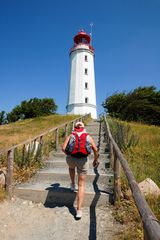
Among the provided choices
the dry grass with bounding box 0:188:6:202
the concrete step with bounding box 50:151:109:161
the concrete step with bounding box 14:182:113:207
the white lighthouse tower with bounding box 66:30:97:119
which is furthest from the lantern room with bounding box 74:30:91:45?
the dry grass with bounding box 0:188:6:202

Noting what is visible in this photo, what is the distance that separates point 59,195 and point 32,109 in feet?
153

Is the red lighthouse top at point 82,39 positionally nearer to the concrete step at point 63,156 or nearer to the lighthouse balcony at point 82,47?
the lighthouse balcony at point 82,47

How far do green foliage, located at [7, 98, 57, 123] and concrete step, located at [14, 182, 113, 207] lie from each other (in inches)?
1771

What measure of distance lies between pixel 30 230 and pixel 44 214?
2.29ft

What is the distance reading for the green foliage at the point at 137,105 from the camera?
82.2 ft

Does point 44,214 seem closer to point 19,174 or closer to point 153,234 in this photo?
point 19,174

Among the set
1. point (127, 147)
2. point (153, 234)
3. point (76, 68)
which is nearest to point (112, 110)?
point (76, 68)

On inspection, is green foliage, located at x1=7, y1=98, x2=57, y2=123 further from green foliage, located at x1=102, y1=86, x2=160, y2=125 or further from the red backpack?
the red backpack

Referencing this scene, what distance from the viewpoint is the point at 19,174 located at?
272 inches

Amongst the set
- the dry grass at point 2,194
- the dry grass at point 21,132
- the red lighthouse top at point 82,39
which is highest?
the red lighthouse top at point 82,39

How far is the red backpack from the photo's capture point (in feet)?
16.8

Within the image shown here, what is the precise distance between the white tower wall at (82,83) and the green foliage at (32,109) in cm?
1374

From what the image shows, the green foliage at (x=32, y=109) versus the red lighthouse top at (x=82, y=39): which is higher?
the red lighthouse top at (x=82, y=39)

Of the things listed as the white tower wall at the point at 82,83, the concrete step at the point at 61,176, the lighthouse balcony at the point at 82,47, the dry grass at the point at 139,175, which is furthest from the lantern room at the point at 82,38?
the concrete step at the point at 61,176
